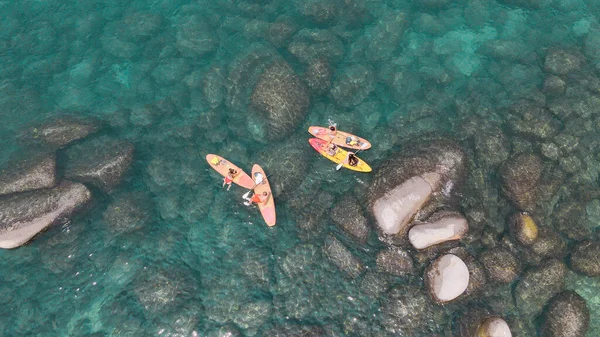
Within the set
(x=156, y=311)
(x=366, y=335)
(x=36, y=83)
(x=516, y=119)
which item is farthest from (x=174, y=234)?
(x=516, y=119)

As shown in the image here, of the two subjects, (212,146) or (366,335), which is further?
(212,146)

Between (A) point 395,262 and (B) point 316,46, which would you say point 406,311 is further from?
(B) point 316,46

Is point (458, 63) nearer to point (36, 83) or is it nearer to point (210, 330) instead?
point (210, 330)

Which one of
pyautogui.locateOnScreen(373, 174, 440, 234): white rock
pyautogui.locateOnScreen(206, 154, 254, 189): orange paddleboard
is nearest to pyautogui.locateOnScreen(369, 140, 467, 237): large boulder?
pyautogui.locateOnScreen(373, 174, 440, 234): white rock

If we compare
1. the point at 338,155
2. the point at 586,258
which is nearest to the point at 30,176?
the point at 338,155

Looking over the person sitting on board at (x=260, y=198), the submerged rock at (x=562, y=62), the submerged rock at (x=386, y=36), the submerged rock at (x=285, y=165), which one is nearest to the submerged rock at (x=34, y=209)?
the person sitting on board at (x=260, y=198)

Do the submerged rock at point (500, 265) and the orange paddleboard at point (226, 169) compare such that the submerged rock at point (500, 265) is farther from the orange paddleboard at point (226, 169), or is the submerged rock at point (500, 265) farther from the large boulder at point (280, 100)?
the large boulder at point (280, 100)
